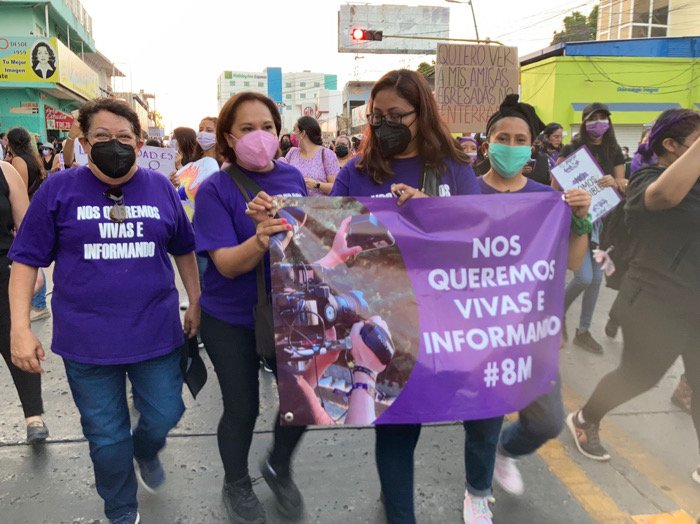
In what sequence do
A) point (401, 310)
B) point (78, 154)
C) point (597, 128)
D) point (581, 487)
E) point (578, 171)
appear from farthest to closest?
point (78, 154) < point (597, 128) < point (578, 171) < point (581, 487) < point (401, 310)

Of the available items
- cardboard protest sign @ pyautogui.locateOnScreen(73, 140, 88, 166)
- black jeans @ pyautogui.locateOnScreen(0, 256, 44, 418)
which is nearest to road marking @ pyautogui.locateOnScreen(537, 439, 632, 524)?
black jeans @ pyautogui.locateOnScreen(0, 256, 44, 418)

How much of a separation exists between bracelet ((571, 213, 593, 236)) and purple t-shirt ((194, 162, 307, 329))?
1189mm

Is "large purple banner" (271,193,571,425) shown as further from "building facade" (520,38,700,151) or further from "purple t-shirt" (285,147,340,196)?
"building facade" (520,38,700,151)

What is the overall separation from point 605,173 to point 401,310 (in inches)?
145

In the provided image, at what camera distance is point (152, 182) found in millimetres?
2611

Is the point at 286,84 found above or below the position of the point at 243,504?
above

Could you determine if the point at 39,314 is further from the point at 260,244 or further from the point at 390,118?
the point at 390,118

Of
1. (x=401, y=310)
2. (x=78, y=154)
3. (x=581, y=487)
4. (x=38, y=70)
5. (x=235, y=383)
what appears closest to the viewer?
(x=401, y=310)

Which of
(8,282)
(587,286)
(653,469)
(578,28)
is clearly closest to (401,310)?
(653,469)

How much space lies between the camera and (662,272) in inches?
111

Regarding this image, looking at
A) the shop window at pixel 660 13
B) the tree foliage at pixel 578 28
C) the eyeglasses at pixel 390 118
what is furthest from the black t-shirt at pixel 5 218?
the tree foliage at pixel 578 28

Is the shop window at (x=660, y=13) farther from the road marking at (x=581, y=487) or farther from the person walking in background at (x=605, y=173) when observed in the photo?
the road marking at (x=581, y=487)

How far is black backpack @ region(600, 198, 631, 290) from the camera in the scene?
308 centimetres

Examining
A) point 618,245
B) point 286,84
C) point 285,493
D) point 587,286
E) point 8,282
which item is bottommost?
→ point 285,493
